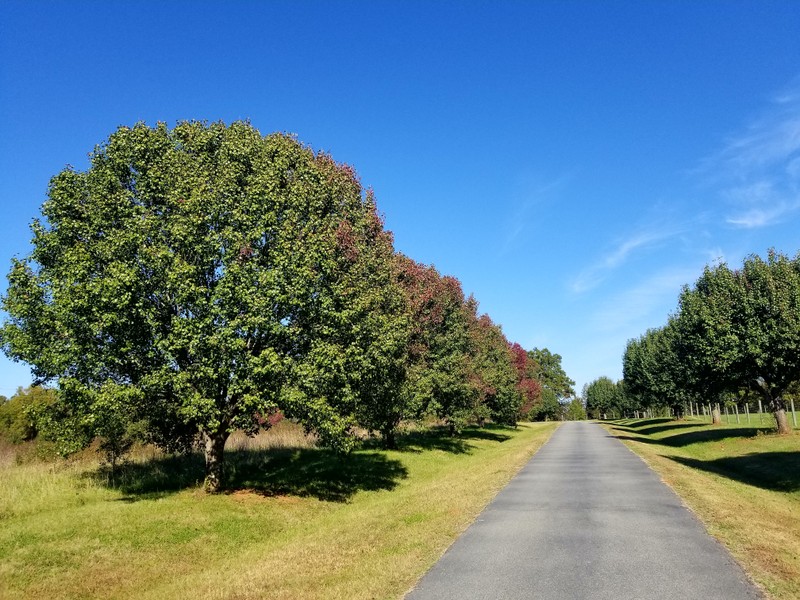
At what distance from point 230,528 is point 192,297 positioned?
643cm

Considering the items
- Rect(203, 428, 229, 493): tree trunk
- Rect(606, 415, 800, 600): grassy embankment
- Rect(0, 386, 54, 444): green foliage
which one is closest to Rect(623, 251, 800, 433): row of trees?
Rect(606, 415, 800, 600): grassy embankment

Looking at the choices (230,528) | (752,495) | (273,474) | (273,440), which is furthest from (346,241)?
(273,440)

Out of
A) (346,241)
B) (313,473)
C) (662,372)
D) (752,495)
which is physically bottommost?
(752,495)

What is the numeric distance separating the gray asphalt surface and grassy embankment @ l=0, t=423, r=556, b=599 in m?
0.81

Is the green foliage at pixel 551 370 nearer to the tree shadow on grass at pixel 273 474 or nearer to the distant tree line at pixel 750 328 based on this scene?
the distant tree line at pixel 750 328

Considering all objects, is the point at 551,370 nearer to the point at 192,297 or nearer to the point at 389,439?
the point at 389,439

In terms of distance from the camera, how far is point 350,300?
18469 mm

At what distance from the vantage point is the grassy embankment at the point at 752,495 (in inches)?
357

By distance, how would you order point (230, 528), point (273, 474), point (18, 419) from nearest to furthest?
point (230, 528)
point (273, 474)
point (18, 419)

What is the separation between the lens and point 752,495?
1662 centimetres

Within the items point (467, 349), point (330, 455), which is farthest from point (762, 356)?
point (330, 455)

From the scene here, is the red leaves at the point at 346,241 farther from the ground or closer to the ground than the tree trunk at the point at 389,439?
farther from the ground

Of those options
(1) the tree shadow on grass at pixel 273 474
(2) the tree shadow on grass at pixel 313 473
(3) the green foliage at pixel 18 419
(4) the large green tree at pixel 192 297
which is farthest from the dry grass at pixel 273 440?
(3) the green foliage at pixel 18 419

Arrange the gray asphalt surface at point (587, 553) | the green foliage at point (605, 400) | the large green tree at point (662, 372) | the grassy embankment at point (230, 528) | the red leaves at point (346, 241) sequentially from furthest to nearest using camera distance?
the green foliage at point (605, 400)
the large green tree at point (662, 372)
the red leaves at point (346, 241)
the grassy embankment at point (230, 528)
the gray asphalt surface at point (587, 553)
